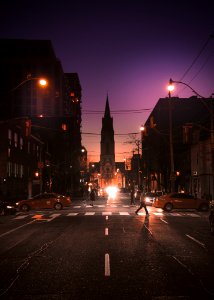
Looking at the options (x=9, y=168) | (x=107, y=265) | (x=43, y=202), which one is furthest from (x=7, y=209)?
(x=107, y=265)

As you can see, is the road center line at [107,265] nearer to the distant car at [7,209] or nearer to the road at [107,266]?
the road at [107,266]

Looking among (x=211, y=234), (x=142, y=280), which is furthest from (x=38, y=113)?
(x=142, y=280)

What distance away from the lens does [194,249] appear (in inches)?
493

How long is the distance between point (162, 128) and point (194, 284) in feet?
294

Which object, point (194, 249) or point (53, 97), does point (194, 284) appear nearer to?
point (194, 249)

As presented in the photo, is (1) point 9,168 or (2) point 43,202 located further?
(1) point 9,168

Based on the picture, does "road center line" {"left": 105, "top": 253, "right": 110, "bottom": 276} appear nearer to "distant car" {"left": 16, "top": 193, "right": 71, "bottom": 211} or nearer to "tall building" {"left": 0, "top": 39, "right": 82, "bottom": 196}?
"distant car" {"left": 16, "top": 193, "right": 71, "bottom": 211}

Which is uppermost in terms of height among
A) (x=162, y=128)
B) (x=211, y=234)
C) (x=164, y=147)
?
(x=162, y=128)

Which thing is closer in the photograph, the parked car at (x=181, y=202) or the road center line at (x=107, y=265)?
the road center line at (x=107, y=265)

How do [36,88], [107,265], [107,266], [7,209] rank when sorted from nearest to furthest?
Answer: [107,266], [107,265], [7,209], [36,88]

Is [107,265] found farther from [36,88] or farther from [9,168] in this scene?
[36,88]

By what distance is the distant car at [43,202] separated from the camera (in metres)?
34.6

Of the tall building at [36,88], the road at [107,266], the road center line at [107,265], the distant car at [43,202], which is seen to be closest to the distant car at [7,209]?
the distant car at [43,202]

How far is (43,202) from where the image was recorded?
117 ft
